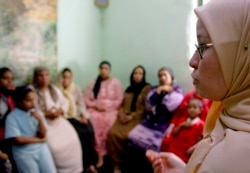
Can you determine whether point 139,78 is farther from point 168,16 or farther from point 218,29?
point 218,29

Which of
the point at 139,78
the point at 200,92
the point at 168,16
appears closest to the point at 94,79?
the point at 139,78

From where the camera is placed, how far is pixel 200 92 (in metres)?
0.99

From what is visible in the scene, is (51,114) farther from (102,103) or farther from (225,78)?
(225,78)

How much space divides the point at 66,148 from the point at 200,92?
3160 mm

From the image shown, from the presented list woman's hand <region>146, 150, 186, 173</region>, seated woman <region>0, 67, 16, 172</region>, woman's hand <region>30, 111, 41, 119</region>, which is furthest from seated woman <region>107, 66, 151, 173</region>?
woman's hand <region>146, 150, 186, 173</region>

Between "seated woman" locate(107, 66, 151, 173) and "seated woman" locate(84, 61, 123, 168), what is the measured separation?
8cm

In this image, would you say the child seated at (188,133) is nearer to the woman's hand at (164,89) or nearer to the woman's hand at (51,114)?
the woman's hand at (164,89)

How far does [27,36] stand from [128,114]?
1.46 meters

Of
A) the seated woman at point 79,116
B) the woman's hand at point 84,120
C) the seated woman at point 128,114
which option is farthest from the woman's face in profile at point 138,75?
the woman's hand at point 84,120

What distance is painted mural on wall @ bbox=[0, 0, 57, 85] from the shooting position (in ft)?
13.6

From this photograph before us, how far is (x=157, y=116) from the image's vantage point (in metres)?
4.45

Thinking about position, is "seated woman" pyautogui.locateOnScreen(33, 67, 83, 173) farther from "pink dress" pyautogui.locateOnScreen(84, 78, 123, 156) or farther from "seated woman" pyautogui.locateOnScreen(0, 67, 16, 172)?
"pink dress" pyautogui.locateOnScreen(84, 78, 123, 156)

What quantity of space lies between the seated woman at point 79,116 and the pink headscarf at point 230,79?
3506mm

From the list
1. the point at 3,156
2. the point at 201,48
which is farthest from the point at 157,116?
the point at 201,48
